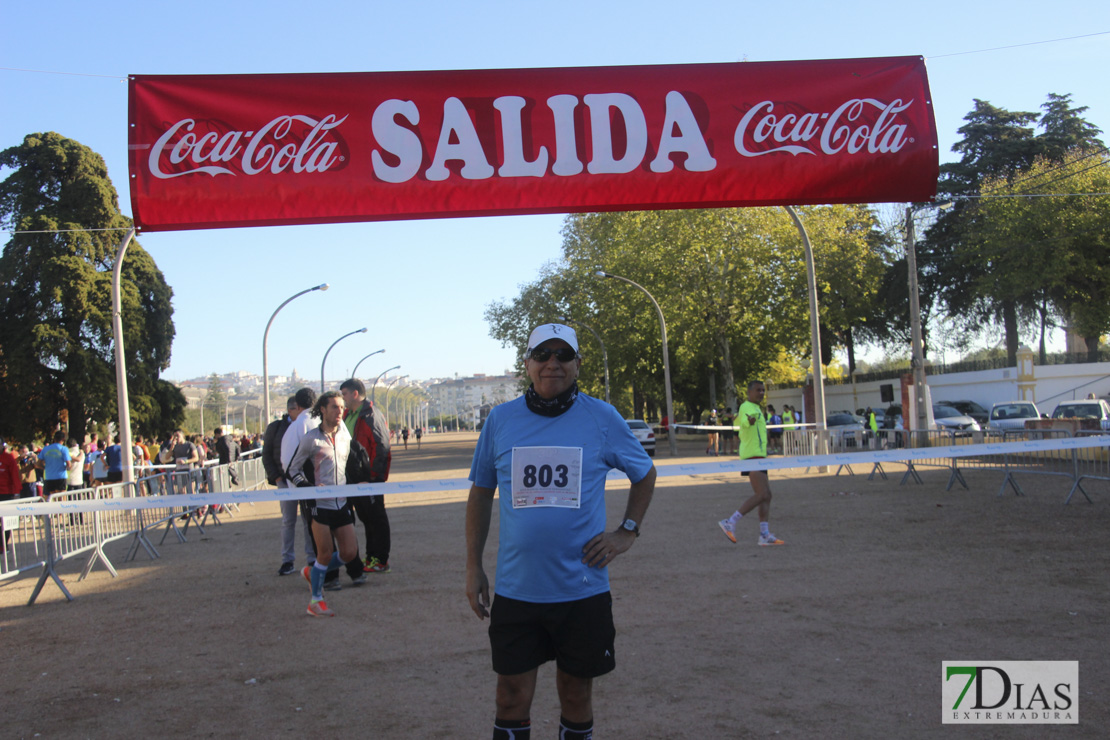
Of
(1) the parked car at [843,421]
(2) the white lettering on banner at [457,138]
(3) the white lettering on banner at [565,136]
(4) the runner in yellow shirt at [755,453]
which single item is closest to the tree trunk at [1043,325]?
(1) the parked car at [843,421]

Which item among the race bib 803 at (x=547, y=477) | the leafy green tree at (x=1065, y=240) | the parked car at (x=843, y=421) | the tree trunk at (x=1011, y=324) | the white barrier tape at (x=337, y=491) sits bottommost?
the parked car at (x=843, y=421)

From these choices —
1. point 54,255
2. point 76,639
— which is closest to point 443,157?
point 76,639

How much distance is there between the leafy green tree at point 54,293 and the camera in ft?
121

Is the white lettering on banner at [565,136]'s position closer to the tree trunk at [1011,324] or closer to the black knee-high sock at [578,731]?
the black knee-high sock at [578,731]

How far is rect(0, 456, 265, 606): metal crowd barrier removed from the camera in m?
8.99

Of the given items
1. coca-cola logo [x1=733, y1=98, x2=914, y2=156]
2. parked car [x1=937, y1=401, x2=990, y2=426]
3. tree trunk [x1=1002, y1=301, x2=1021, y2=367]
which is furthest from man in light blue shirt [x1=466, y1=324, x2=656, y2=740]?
tree trunk [x1=1002, y1=301, x2=1021, y2=367]

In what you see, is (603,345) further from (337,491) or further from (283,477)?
(337,491)

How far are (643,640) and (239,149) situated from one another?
13.6 feet

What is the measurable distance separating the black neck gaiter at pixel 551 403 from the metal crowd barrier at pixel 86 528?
5.15 metres

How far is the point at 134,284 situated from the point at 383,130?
39.0 metres

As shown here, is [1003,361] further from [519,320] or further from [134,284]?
[134,284]

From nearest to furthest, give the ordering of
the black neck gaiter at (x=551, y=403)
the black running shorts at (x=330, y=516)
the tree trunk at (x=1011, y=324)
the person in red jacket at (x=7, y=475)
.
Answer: the black neck gaiter at (x=551, y=403) < the black running shorts at (x=330, y=516) < the person in red jacket at (x=7, y=475) < the tree trunk at (x=1011, y=324)

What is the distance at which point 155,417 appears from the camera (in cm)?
3972

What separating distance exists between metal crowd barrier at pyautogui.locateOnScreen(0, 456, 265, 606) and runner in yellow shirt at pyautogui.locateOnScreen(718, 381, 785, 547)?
635 cm
